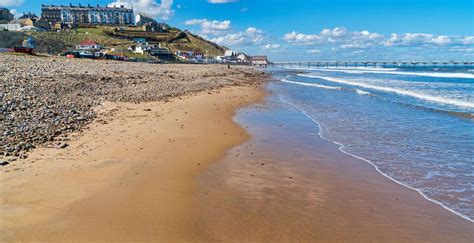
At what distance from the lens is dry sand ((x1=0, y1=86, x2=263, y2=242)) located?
14.6 feet

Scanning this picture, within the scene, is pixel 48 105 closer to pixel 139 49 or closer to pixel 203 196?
pixel 203 196

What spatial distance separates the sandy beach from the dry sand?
0.07 ft

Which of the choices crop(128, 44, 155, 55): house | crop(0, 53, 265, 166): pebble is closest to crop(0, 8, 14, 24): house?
crop(128, 44, 155, 55): house

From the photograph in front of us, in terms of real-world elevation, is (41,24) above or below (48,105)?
above

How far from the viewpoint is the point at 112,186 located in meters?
5.96

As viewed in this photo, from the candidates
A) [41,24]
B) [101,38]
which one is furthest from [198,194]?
[41,24]

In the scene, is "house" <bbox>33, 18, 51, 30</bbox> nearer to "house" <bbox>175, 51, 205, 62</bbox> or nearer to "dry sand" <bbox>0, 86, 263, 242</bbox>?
"house" <bbox>175, 51, 205, 62</bbox>

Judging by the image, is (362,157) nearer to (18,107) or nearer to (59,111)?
(59,111)

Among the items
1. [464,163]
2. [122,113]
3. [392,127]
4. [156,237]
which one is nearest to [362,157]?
[464,163]

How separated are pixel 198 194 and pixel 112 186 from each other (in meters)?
1.58

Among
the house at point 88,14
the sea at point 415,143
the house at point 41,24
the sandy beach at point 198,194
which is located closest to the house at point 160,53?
Result: the house at point 41,24

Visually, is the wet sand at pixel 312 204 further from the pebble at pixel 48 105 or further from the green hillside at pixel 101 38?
the green hillside at pixel 101 38

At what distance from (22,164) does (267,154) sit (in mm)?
5720

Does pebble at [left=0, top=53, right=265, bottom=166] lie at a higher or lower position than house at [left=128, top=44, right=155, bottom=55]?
lower
